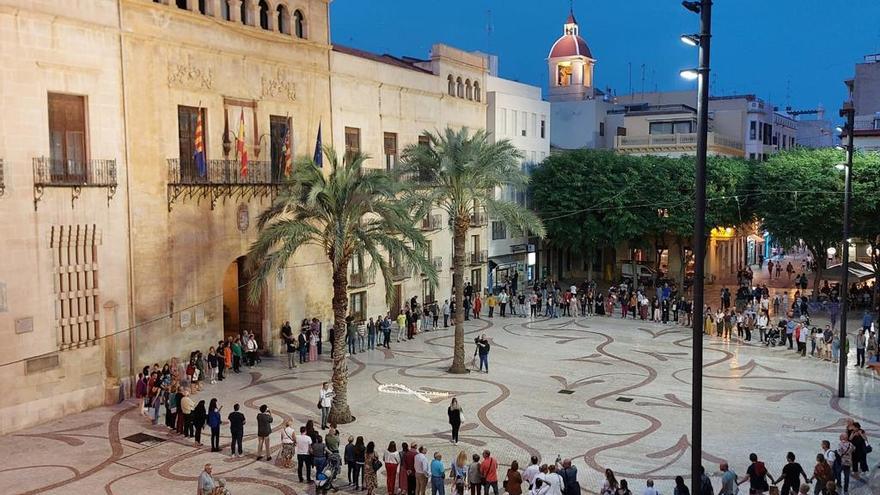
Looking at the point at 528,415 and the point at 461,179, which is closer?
the point at 528,415

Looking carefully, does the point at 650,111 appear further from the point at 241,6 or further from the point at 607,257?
the point at 241,6

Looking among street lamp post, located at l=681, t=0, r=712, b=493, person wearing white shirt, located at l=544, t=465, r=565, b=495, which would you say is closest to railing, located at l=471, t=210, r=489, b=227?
person wearing white shirt, located at l=544, t=465, r=565, b=495

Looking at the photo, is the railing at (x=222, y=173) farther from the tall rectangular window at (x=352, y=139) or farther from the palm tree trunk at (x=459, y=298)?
the palm tree trunk at (x=459, y=298)

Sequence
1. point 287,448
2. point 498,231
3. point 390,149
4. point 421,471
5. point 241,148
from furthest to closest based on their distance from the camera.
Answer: point 498,231 → point 390,149 → point 241,148 → point 287,448 → point 421,471

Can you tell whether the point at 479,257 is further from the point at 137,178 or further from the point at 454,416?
the point at 454,416

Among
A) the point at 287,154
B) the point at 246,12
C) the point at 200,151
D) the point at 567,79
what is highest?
the point at 567,79

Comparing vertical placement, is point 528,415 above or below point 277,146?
below

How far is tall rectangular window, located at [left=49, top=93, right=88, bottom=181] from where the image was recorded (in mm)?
24734

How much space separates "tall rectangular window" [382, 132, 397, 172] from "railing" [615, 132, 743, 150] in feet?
88.0

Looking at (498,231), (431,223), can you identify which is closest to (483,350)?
(431,223)

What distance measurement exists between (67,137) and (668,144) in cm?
4628

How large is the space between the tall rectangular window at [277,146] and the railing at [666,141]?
35.9 meters

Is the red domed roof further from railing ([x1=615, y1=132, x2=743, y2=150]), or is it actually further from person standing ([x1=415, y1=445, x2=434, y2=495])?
person standing ([x1=415, y1=445, x2=434, y2=495])

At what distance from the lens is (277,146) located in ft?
111
